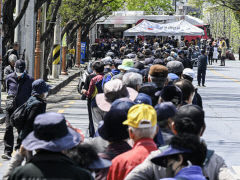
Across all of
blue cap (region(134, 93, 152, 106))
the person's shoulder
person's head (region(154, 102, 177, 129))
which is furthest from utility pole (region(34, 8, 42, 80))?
the person's shoulder

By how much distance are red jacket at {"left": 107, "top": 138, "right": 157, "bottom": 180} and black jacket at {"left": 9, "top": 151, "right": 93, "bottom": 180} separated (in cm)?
78

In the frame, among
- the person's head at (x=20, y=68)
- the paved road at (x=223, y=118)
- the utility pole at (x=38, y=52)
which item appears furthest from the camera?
the utility pole at (x=38, y=52)

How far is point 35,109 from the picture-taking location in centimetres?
892

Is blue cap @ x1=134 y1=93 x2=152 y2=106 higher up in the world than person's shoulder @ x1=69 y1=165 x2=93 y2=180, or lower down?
higher up

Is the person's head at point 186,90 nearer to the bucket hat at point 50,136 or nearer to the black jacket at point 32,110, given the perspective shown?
the black jacket at point 32,110

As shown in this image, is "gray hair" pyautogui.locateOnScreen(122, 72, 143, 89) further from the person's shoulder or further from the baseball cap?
the person's shoulder

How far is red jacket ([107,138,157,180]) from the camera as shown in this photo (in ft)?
16.2

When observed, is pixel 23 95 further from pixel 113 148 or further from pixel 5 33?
pixel 5 33

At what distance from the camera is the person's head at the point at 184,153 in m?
4.02

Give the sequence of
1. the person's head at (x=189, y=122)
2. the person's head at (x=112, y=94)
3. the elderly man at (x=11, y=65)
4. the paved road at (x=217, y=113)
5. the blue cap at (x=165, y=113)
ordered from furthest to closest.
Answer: the elderly man at (x=11, y=65)
the paved road at (x=217, y=113)
the person's head at (x=112, y=94)
the blue cap at (x=165, y=113)
the person's head at (x=189, y=122)

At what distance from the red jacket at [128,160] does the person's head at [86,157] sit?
0.85ft

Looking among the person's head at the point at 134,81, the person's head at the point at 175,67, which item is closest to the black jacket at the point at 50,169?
the person's head at the point at 134,81

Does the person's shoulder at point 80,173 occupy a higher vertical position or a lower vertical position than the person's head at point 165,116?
lower

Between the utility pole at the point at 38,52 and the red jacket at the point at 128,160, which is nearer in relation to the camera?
the red jacket at the point at 128,160
